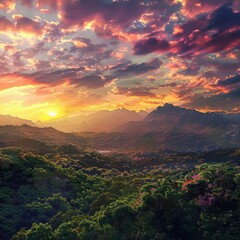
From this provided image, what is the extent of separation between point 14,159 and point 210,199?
44.9m

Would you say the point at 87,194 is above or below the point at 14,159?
below

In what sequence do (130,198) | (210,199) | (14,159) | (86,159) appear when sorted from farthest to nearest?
(86,159) < (14,159) < (130,198) < (210,199)

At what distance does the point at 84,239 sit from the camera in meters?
31.4

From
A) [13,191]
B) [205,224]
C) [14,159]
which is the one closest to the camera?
[205,224]

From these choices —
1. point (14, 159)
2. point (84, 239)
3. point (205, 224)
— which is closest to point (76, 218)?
point (84, 239)

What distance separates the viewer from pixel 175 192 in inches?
1321

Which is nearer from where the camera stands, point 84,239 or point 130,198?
point 84,239

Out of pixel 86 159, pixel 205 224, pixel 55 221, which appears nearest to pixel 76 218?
pixel 55 221

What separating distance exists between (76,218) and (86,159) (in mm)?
98167

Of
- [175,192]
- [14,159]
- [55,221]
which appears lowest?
[55,221]

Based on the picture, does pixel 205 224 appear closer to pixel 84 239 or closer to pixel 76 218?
pixel 84 239

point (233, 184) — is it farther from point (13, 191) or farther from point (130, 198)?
point (13, 191)

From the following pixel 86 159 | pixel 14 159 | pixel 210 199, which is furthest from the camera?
pixel 86 159

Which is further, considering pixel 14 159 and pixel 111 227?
pixel 14 159
